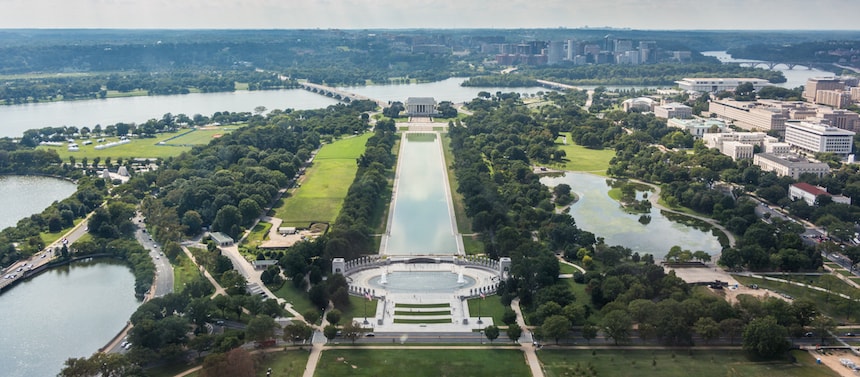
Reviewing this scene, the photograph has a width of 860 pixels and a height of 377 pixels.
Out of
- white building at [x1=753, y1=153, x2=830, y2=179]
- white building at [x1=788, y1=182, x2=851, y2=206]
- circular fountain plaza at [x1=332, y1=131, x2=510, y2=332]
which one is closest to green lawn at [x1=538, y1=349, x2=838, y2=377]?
circular fountain plaza at [x1=332, y1=131, x2=510, y2=332]

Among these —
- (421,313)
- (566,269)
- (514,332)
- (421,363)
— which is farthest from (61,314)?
(566,269)

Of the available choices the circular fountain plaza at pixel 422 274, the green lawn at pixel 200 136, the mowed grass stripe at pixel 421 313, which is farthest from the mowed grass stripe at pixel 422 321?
the green lawn at pixel 200 136

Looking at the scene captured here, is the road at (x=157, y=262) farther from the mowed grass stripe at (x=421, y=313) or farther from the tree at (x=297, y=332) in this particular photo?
the mowed grass stripe at (x=421, y=313)

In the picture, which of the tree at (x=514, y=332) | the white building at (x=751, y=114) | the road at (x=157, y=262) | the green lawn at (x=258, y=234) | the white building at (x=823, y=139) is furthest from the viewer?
the white building at (x=751, y=114)

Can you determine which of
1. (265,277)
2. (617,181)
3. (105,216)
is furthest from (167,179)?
(617,181)

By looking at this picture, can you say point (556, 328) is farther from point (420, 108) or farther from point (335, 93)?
point (335, 93)

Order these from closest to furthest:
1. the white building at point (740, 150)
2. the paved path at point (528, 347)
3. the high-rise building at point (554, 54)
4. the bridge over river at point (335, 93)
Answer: the paved path at point (528, 347), the white building at point (740, 150), the bridge over river at point (335, 93), the high-rise building at point (554, 54)
